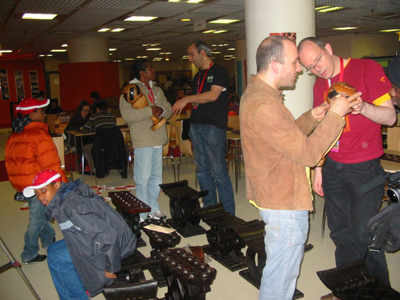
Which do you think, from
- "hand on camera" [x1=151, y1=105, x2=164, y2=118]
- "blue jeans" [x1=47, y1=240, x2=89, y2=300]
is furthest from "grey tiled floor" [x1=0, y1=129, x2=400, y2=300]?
"hand on camera" [x1=151, y1=105, x2=164, y2=118]

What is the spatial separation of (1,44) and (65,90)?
271cm

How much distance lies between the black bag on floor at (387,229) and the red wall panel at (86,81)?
32.5ft

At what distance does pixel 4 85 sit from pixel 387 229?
18066 millimetres

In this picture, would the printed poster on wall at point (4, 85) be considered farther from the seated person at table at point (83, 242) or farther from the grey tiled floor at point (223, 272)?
the seated person at table at point (83, 242)

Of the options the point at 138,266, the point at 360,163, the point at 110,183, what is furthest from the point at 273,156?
the point at 110,183

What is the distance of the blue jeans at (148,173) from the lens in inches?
147

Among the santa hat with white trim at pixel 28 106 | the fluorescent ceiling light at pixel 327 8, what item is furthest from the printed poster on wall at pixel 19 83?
the santa hat with white trim at pixel 28 106

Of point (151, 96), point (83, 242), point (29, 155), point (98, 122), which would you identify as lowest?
point (83, 242)

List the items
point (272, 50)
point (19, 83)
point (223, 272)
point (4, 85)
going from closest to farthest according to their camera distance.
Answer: point (272, 50) < point (223, 272) < point (4, 85) < point (19, 83)

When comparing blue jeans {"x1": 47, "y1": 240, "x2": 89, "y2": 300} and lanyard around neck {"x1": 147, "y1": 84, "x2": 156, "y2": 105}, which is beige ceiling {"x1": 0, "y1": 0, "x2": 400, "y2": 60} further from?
blue jeans {"x1": 47, "y1": 240, "x2": 89, "y2": 300}

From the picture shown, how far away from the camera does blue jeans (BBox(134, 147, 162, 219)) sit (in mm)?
3746

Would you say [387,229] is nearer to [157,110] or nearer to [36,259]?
[157,110]

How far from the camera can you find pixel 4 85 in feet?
54.8

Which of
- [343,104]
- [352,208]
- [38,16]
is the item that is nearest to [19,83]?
[38,16]
